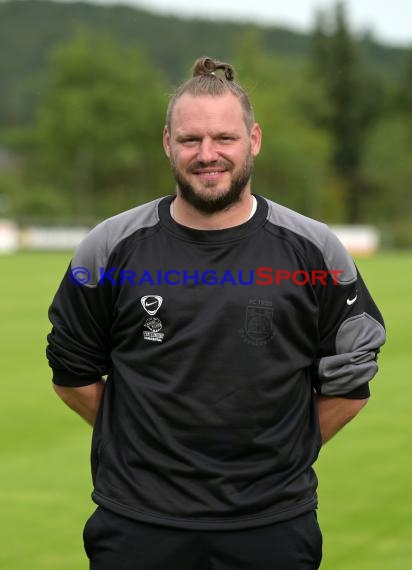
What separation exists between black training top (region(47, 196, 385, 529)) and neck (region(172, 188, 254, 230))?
0.03 meters

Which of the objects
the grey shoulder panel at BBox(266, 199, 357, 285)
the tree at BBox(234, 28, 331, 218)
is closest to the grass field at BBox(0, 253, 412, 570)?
the grey shoulder panel at BBox(266, 199, 357, 285)

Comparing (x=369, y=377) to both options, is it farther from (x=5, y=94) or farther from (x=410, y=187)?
(x=5, y=94)

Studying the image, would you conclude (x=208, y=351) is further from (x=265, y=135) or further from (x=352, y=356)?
(x=265, y=135)

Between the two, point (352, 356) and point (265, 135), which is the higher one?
point (265, 135)

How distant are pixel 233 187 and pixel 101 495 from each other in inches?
41.1

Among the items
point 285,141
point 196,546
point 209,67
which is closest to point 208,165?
point 209,67

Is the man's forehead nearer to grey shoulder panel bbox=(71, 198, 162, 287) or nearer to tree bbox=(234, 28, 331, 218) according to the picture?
grey shoulder panel bbox=(71, 198, 162, 287)

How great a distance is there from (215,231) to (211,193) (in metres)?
0.12

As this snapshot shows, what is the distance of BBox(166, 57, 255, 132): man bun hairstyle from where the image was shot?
354 cm

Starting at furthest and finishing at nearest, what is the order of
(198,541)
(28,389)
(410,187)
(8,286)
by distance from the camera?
(410,187)
(8,286)
(28,389)
(198,541)

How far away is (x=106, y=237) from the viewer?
363 cm

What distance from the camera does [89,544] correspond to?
11.7ft

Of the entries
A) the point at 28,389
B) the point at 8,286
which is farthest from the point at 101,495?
the point at 8,286

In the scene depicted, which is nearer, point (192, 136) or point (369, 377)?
point (192, 136)
